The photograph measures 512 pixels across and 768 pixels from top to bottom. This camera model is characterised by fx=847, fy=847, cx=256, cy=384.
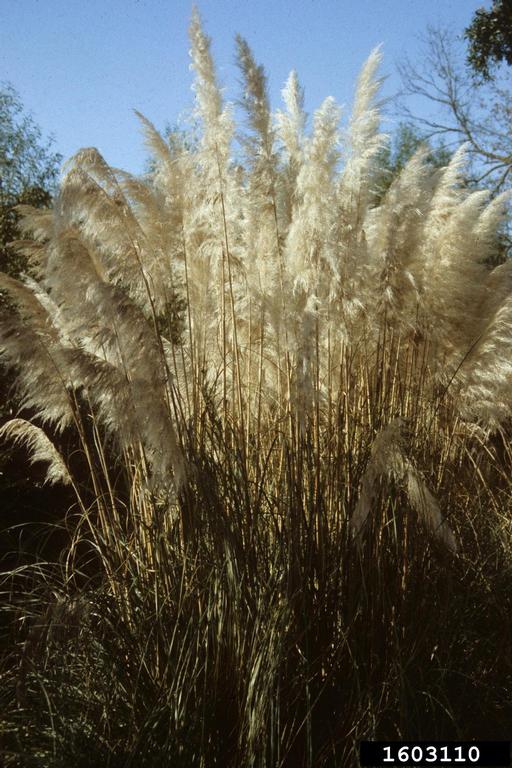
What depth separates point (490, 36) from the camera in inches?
539

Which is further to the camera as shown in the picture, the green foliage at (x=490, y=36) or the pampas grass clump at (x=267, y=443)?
the green foliage at (x=490, y=36)

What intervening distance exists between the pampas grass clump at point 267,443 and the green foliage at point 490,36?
33.4ft

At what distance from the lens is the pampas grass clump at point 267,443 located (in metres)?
2.93

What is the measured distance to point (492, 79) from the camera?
49.0 ft

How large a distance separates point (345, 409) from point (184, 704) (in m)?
1.56

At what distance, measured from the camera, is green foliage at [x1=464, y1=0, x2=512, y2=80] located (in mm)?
13207

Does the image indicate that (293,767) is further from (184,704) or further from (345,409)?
(345,409)

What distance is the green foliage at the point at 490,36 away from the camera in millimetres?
13207

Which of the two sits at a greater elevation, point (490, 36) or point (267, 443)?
point (490, 36)

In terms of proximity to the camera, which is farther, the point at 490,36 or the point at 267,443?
the point at 490,36

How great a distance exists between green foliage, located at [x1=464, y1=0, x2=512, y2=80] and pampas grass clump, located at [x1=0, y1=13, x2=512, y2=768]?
1017 cm

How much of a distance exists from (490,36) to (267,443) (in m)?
12.0

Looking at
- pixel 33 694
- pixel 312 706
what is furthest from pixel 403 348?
pixel 33 694

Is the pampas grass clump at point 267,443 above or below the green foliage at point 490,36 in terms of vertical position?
below
